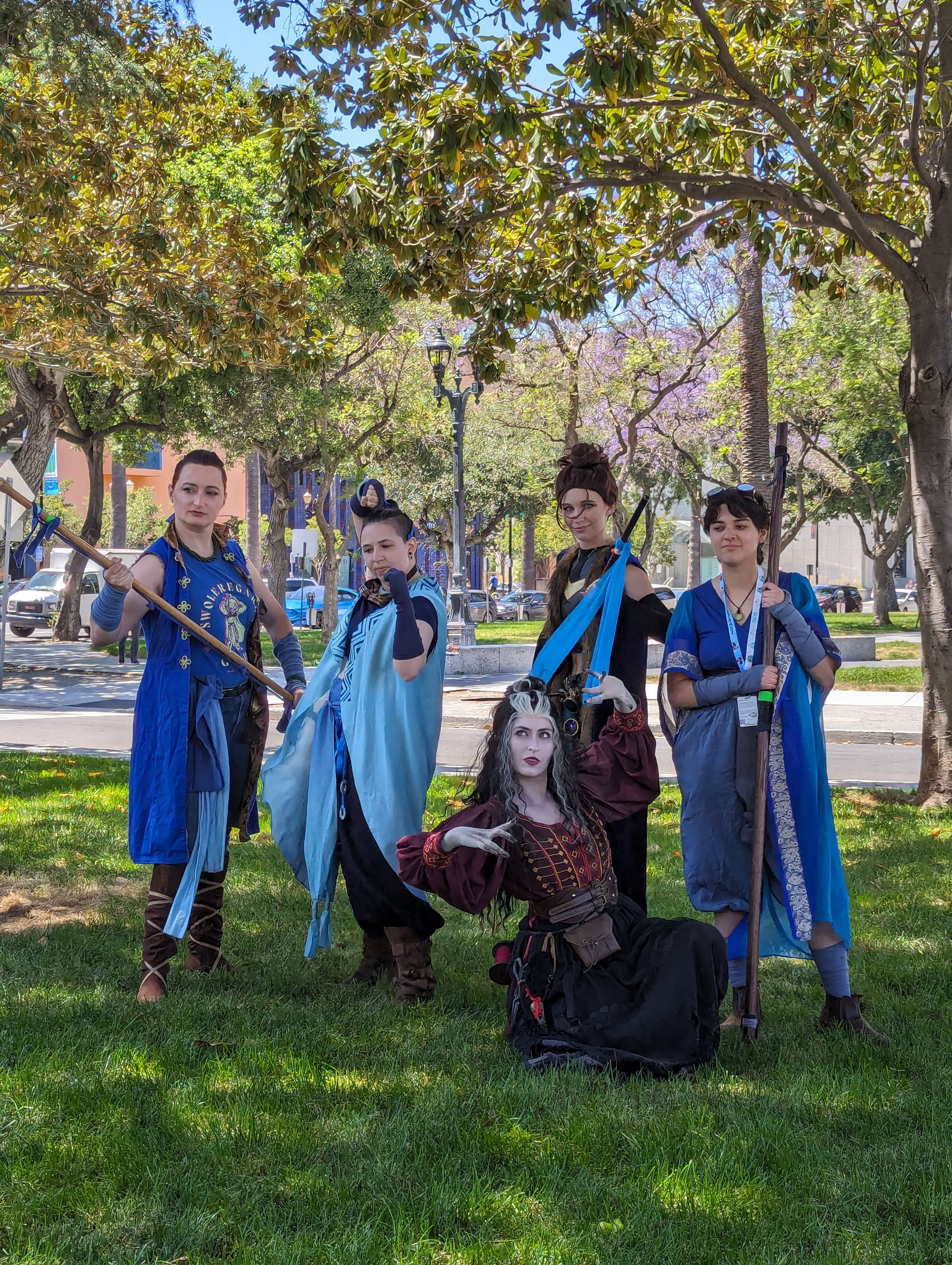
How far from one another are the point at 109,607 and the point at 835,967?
3.02m

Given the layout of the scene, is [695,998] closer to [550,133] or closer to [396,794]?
[396,794]

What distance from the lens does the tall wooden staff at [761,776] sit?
418 centimetres

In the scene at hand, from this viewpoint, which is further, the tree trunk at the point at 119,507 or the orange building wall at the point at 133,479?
the orange building wall at the point at 133,479

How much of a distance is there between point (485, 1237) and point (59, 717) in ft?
46.8

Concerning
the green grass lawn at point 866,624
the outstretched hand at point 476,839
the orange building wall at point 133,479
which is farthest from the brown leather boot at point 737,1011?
the orange building wall at point 133,479

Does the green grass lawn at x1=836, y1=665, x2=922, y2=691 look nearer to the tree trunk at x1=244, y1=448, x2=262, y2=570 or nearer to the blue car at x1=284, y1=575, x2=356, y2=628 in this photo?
the tree trunk at x1=244, y1=448, x2=262, y2=570

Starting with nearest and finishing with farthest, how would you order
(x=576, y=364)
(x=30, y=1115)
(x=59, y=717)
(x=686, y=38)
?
(x=30, y=1115) < (x=686, y=38) < (x=59, y=717) < (x=576, y=364)

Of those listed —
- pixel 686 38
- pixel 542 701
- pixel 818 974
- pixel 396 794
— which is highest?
pixel 686 38

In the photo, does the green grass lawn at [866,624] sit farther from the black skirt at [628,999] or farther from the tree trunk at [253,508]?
the black skirt at [628,999]

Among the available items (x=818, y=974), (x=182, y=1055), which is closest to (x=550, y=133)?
(x=818, y=974)

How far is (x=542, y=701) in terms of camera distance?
13.7 feet

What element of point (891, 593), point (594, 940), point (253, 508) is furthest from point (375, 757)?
point (891, 593)

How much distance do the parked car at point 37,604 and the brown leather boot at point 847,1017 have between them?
30.7m

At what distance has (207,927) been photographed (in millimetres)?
5184
